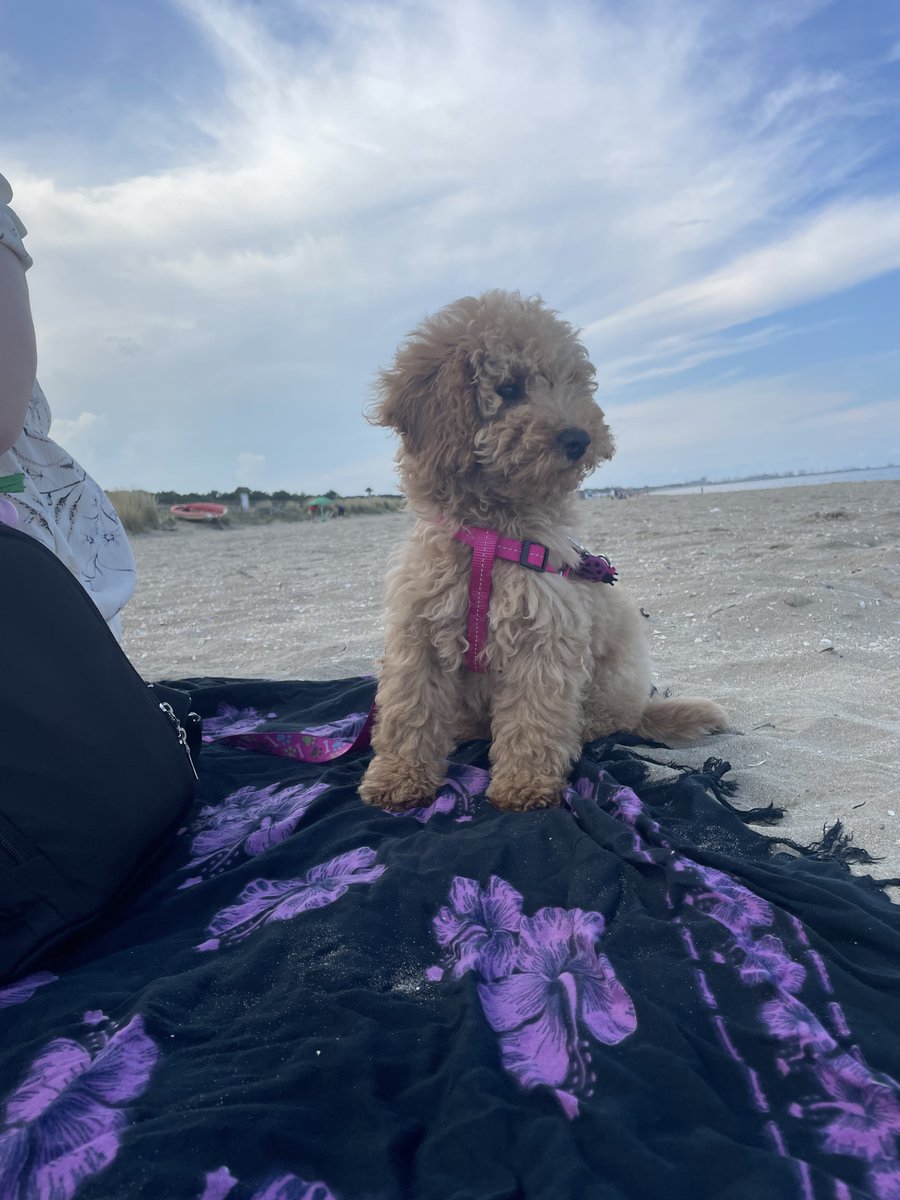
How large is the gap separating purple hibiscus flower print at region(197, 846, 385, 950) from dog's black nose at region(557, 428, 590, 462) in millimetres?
1556

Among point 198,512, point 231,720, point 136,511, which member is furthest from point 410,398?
point 198,512

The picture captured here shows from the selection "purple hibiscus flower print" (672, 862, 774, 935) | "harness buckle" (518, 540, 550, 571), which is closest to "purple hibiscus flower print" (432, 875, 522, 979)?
"purple hibiscus flower print" (672, 862, 774, 935)

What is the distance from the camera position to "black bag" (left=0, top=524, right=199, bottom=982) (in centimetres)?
172

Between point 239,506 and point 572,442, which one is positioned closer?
point 572,442

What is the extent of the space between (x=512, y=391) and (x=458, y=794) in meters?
1.55

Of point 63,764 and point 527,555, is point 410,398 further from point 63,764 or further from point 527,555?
point 63,764

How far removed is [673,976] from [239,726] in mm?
2637

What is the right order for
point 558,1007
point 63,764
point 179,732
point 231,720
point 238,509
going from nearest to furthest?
point 558,1007 < point 63,764 < point 179,732 < point 231,720 < point 238,509

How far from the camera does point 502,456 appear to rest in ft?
8.95

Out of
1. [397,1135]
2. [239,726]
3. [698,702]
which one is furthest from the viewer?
[239,726]

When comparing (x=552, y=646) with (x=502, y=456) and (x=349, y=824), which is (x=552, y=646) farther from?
(x=349, y=824)

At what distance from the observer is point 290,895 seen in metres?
2.09

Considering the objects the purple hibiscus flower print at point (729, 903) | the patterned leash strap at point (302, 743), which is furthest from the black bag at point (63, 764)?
the purple hibiscus flower print at point (729, 903)

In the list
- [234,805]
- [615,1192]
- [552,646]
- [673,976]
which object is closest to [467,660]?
[552,646]
